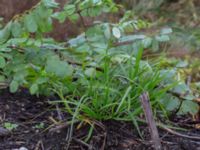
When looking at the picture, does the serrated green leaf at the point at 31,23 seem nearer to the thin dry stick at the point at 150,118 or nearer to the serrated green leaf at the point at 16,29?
the serrated green leaf at the point at 16,29

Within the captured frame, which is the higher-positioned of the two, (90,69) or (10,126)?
(90,69)

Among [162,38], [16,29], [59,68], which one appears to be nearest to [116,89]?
[59,68]

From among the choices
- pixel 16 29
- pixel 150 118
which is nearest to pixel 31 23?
pixel 16 29

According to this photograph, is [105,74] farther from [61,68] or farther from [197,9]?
[197,9]

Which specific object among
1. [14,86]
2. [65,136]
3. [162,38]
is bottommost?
[65,136]

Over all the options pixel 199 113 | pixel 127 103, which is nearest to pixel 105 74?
pixel 127 103

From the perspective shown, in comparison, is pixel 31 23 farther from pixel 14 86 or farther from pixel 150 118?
pixel 150 118

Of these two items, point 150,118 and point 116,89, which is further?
point 116,89

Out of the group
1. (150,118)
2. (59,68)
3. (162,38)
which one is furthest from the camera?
(162,38)

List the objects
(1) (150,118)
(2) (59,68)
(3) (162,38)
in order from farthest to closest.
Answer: (3) (162,38)
(2) (59,68)
(1) (150,118)
